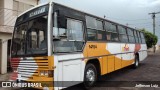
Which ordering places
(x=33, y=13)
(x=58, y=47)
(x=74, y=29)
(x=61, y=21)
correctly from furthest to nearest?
(x=74, y=29) → (x=33, y=13) → (x=58, y=47) → (x=61, y=21)

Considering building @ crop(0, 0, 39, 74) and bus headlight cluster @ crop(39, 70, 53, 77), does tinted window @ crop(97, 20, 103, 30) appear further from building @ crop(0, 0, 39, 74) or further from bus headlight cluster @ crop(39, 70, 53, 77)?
building @ crop(0, 0, 39, 74)

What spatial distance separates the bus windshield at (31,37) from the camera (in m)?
6.45

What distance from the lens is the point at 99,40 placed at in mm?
8891

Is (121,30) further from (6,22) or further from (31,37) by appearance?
(6,22)

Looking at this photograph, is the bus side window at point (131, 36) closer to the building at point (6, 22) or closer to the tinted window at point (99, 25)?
the tinted window at point (99, 25)

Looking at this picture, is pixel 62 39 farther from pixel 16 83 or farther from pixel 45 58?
pixel 16 83

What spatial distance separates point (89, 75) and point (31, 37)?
2.70 metres

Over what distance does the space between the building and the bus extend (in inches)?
223

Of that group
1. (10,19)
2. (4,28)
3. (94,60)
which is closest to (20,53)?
(94,60)

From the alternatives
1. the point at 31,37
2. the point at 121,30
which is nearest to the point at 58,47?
the point at 31,37

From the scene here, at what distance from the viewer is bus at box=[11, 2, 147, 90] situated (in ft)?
20.5

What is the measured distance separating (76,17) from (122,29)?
533 centimetres

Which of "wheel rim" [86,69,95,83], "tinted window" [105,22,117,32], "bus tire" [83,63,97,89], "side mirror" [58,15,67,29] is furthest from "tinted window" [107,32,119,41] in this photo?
"side mirror" [58,15,67,29]

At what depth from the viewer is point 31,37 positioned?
22.8ft
